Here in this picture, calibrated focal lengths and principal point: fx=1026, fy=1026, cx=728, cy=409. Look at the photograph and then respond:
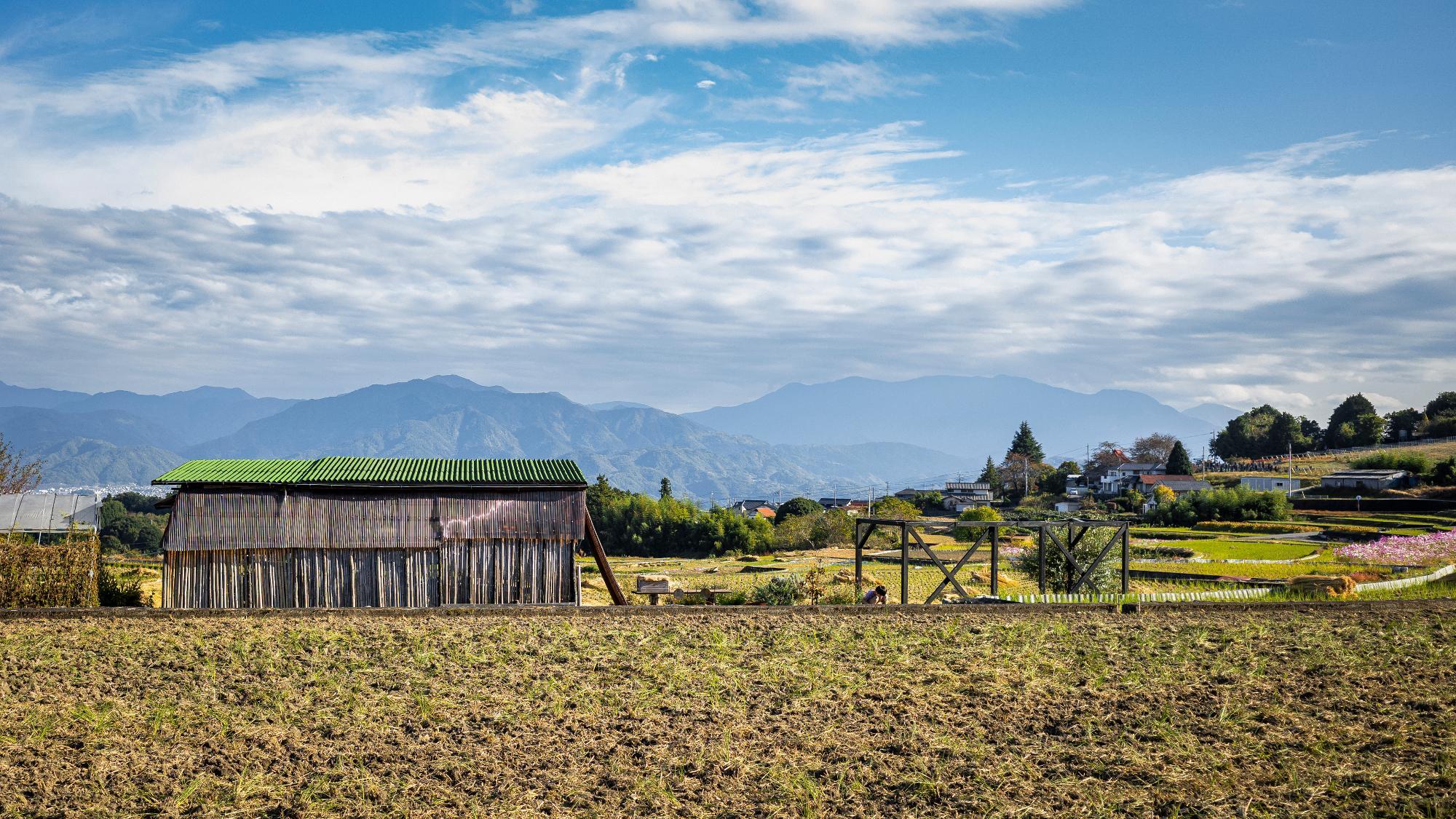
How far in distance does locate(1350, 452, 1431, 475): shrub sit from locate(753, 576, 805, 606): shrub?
7967 cm

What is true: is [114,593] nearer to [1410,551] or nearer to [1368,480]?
[1410,551]

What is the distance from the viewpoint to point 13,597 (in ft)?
66.5

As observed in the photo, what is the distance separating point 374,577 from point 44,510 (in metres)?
21.7

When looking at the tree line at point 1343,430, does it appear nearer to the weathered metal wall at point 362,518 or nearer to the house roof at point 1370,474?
the house roof at point 1370,474

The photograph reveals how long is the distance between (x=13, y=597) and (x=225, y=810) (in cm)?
1443

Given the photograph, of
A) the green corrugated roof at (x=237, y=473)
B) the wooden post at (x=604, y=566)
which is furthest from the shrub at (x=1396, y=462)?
the green corrugated roof at (x=237, y=473)

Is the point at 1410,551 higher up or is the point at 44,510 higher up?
the point at 44,510

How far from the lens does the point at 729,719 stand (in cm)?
1237

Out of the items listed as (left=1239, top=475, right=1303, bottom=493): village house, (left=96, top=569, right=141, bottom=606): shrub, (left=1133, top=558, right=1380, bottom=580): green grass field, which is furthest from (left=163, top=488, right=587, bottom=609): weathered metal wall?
(left=1239, top=475, right=1303, bottom=493): village house

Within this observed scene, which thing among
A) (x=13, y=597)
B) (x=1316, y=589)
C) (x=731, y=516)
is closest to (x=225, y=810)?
(x=13, y=597)

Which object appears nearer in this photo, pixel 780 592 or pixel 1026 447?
pixel 780 592

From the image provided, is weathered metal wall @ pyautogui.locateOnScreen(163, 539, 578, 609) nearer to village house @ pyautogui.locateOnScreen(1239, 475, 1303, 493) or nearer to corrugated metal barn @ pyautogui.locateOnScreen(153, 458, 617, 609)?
corrugated metal barn @ pyautogui.locateOnScreen(153, 458, 617, 609)

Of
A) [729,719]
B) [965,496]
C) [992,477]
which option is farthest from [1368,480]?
[729,719]

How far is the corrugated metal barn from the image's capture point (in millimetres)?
21234
